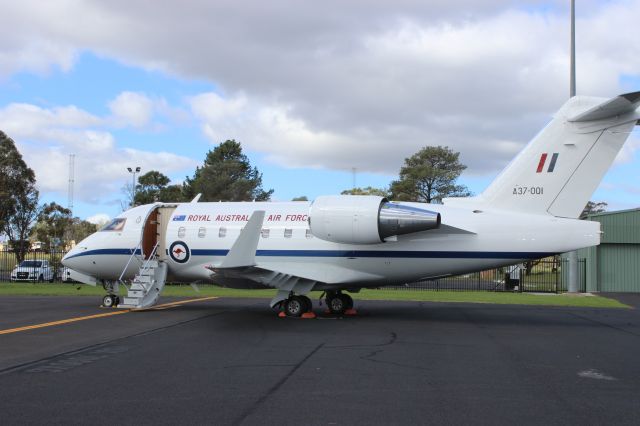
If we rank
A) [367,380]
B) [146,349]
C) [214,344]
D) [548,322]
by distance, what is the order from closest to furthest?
[367,380]
[146,349]
[214,344]
[548,322]

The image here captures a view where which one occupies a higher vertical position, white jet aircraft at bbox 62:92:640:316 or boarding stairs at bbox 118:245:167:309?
white jet aircraft at bbox 62:92:640:316

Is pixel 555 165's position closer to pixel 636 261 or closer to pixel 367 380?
pixel 367 380

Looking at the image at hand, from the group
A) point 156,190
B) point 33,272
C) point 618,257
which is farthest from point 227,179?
point 618,257

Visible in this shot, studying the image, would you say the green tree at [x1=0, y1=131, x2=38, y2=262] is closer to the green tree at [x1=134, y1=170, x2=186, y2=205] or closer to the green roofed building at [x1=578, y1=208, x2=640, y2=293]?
the green tree at [x1=134, y1=170, x2=186, y2=205]

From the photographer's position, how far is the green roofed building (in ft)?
115

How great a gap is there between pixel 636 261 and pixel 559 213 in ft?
77.4

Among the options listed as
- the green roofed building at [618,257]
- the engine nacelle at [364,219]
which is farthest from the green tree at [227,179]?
the engine nacelle at [364,219]

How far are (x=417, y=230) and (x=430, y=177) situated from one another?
5623 cm

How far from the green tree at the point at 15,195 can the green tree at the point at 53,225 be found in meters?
1.37

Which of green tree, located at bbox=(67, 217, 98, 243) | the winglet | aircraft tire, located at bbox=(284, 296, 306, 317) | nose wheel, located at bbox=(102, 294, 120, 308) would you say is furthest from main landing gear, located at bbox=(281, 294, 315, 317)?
green tree, located at bbox=(67, 217, 98, 243)

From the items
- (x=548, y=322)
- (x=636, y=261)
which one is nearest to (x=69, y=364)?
(x=548, y=322)

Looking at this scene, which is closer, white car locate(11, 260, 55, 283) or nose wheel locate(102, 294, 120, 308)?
nose wheel locate(102, 294, 120, 308)

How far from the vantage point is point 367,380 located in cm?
855

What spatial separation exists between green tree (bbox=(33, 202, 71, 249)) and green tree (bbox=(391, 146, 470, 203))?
38262 mm
